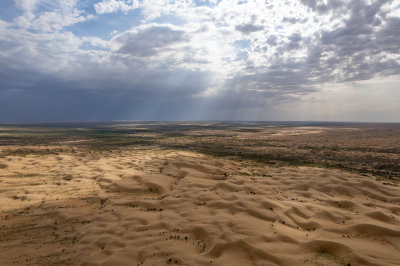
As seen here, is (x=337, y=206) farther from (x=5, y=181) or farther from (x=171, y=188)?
(x=5, y=181)

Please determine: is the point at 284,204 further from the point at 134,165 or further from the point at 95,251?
the point at 134,165

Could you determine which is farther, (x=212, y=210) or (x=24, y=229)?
(x=212, y=210)

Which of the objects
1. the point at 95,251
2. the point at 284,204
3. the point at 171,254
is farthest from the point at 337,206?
the point at 95,251

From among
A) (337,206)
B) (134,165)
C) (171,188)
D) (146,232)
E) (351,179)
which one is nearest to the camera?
(146,232)

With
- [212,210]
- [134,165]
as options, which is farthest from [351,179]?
[134,165]

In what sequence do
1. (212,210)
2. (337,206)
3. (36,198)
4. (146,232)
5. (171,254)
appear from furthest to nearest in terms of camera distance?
1. (36,198)
2. (337,206)
3. (212,210)
4. (146,232)
5. (171,254)

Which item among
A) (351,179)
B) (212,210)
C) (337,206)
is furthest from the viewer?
(351,179)
